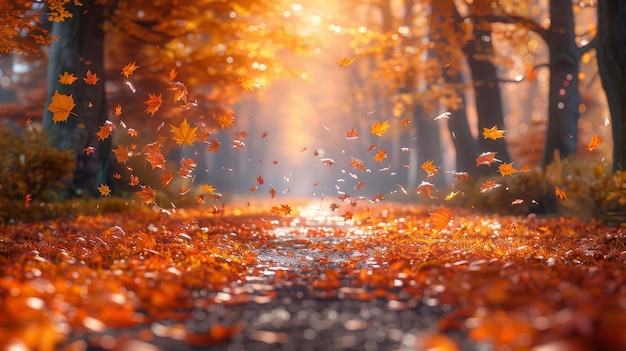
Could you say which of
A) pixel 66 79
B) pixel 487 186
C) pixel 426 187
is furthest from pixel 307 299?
pixel 66 79

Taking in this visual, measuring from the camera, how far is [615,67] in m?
11.4

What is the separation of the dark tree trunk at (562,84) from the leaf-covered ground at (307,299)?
320 inches

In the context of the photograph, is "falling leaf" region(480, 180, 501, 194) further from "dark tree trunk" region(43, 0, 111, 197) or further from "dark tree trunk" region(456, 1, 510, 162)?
"dark tree trunk" region(43, 0, 111, 197)

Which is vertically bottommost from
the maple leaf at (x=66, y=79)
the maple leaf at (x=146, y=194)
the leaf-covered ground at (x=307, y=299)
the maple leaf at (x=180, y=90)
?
the leaf-covered ground at (x=307, y=299)

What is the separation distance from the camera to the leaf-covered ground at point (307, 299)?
3.23 meters

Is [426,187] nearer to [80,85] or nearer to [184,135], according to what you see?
[184,135]

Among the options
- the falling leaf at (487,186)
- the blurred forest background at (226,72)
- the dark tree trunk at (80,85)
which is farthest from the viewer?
the dark tree trunk at (80,85)

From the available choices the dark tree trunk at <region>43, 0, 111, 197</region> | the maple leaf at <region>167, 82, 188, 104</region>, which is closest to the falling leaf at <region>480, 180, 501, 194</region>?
the maple leaf at <region>167, 82, 188, 104</region>

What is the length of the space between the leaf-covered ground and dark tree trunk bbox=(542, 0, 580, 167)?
8.13m

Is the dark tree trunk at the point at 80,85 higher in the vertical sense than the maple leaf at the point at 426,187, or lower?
higher

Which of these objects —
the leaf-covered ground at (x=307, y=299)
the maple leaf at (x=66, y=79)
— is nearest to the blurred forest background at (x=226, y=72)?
the maple leaf at (x=66, y=79)

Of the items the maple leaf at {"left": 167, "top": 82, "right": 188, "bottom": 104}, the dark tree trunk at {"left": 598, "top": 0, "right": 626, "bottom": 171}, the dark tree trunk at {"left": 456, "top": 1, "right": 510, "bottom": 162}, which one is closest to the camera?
the maple leaf at {"left": 167, "top": 82, "right": 188, "bottom": 104}

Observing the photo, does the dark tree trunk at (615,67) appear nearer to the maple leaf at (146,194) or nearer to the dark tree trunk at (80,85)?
the maple leaf at (146,194)

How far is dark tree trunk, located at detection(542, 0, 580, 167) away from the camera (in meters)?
14.7
